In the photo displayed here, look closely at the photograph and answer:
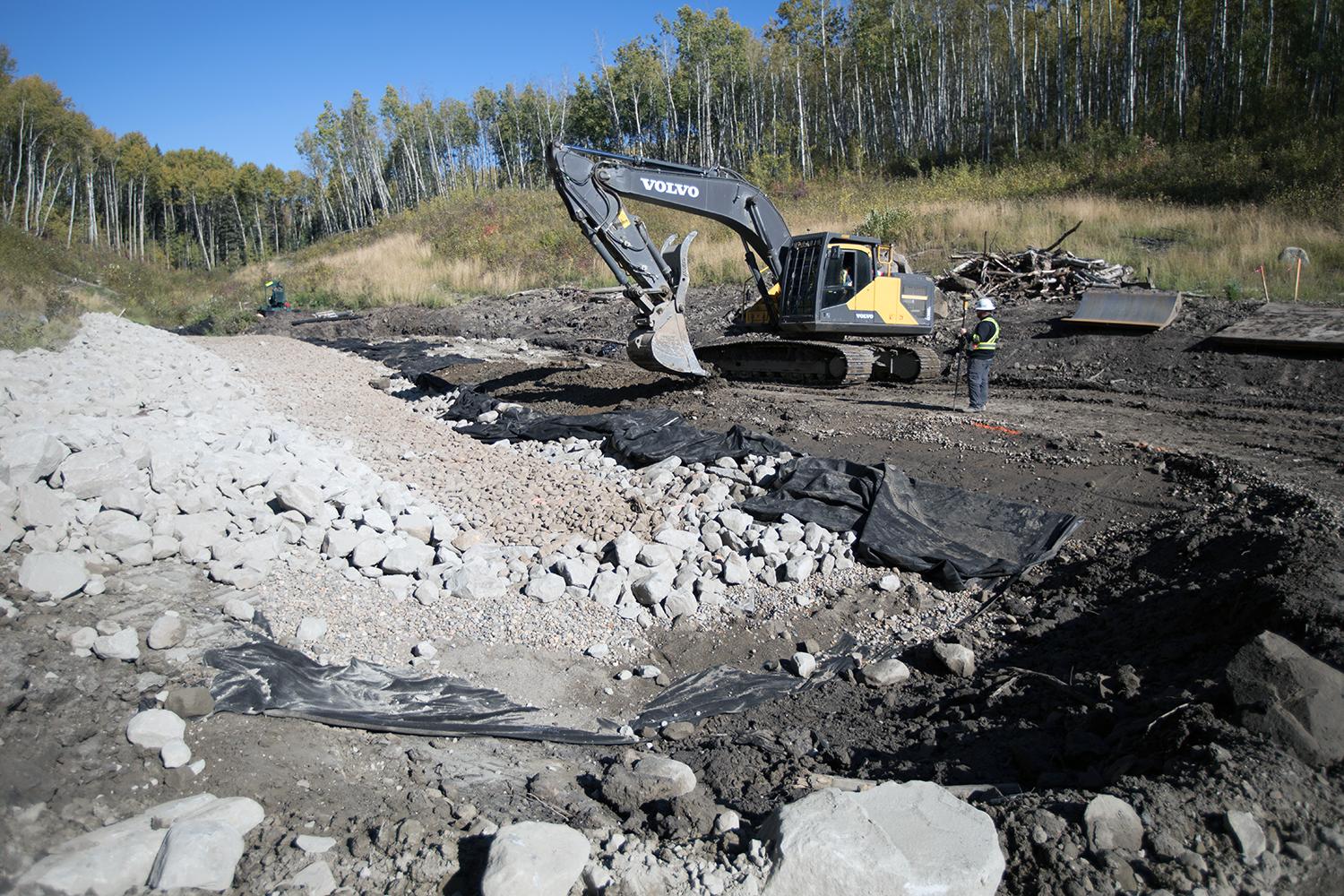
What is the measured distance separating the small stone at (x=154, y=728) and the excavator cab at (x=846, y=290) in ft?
34.1

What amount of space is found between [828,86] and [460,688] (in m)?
47.9

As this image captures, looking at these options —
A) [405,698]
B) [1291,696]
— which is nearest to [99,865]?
[405,698]

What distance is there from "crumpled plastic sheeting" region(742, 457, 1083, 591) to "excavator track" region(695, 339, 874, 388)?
582 cm

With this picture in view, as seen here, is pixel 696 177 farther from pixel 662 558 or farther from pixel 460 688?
pixel 460 688

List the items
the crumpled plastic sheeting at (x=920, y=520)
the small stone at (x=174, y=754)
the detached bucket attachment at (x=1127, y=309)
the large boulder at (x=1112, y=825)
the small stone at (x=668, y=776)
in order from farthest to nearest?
the detached bucket attachment at (x=1127, y=309), the crumpled plastic sheeting at (x=920, y=520), the small stone at (x=668, y=776), the small stone at (x=174, y=754), the large boulder at (x=1112, y=825)

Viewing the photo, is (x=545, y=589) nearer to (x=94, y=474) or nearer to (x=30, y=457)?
(x=94, y=474)

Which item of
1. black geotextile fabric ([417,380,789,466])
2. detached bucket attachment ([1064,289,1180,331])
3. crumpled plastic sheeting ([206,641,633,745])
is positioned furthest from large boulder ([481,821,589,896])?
detached bucket attachment ([1064,289,1180,331])

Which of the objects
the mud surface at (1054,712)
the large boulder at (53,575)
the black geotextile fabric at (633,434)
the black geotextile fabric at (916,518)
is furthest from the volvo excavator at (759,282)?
the large boulder at (53,575)

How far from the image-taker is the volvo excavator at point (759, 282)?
10.6 meters

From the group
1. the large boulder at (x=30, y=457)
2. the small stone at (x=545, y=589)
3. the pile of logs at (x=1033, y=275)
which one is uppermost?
the pile of logs at (x=1033, y=275)

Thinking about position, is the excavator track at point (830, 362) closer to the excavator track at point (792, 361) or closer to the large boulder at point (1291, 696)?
the excavator track at point (792, 361)

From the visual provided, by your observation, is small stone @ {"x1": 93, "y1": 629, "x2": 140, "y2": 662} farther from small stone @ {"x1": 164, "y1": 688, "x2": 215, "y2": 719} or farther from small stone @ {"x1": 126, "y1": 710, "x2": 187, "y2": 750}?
small stone @ {"x1": 126, "y1": 710, "x2": 187, "y2": 750}

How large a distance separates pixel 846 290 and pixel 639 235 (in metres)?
3.56

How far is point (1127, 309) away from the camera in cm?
1462
